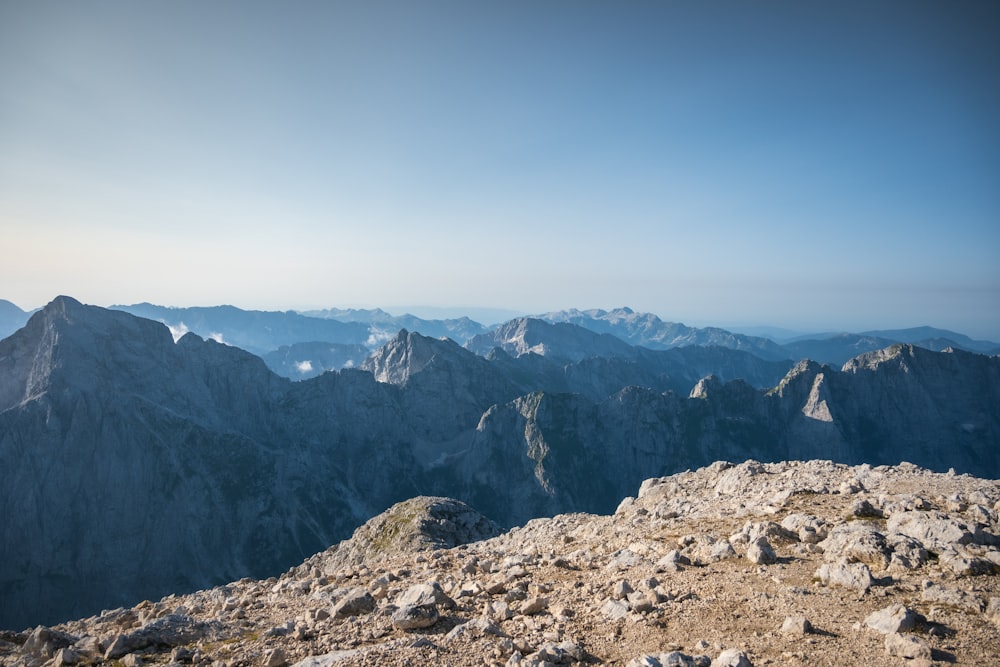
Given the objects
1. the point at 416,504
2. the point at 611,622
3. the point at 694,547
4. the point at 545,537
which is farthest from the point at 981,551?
the point at 416,504

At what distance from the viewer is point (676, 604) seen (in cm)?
1460

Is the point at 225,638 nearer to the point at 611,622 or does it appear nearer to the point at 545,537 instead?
A: the point at 611,622

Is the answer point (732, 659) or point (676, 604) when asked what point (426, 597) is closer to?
point (676, 604)

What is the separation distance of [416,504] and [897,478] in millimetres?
74255

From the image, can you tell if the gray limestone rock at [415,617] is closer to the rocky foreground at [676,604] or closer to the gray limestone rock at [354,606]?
the rocky foreground at [676,604]

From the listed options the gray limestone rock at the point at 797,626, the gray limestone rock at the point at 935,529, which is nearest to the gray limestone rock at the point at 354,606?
the gray limestone rock at the point at 797,626

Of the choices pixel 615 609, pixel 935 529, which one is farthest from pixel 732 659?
pixel 935 529

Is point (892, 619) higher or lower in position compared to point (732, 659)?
higher

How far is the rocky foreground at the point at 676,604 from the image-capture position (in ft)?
39.7

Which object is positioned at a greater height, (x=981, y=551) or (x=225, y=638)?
(x=981, y=551)

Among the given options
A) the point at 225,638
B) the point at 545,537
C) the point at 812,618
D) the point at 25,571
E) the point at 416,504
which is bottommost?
the point at 25,571

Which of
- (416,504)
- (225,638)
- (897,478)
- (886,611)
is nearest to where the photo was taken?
(886,611)

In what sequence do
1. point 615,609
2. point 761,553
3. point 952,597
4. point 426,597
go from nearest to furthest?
point 952,597
point 615,609
point 426,597
point 761,553

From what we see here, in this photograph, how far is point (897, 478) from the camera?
25844 mm
